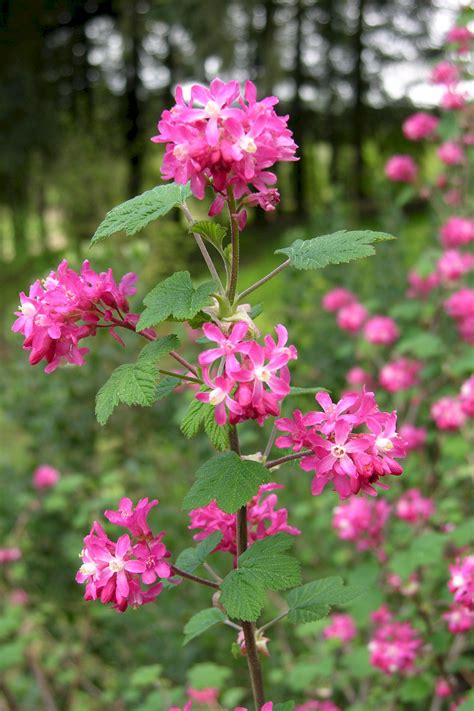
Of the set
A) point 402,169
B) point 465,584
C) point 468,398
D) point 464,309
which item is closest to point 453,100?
point 402,169

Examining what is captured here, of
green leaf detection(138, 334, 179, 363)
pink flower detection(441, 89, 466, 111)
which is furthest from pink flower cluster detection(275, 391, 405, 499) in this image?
pink flower detection(441, 89, 466, 111)

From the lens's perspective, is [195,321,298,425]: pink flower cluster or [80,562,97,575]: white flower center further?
[80,562,97,575]: white flower center

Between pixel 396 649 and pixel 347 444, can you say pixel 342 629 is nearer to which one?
pixel 396 649

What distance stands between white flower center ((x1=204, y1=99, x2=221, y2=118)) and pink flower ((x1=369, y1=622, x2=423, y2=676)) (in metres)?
1.86

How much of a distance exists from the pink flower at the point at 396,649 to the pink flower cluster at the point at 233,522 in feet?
3.66

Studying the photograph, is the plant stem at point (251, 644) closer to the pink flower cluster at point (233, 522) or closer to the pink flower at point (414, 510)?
the pink flower cluster at point (233, 522)

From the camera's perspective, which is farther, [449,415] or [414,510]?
[449,415]

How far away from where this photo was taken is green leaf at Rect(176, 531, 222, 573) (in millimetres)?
1451

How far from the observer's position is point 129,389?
123 centimetres

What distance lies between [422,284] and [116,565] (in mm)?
3325

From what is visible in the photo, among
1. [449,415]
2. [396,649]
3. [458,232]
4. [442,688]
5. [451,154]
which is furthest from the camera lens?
[451,154]

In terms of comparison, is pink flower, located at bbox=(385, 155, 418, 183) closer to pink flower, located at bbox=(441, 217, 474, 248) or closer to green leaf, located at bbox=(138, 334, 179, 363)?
pink flower, located at bbox=(441, 217, 474, 248)

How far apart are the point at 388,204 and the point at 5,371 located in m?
3.17

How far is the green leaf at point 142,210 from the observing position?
124cm
